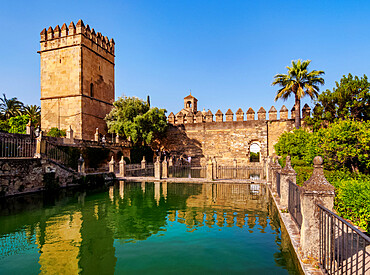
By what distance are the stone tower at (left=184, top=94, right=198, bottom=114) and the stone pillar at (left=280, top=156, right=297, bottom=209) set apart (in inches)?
1417

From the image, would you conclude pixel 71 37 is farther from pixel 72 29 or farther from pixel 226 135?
pixel 226 135

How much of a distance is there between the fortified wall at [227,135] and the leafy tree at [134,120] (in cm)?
435

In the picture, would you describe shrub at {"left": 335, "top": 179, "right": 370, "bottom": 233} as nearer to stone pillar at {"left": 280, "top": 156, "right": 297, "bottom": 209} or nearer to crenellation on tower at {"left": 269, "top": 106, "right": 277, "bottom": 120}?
stone pillar at {"left": 280, "top": 156, "right": 297, "bottom": 209}

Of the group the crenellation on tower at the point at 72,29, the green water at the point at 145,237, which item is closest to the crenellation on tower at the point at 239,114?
the green water at the point at 145,237

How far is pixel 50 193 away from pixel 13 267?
8294mm

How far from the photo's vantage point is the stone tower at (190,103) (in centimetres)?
4292

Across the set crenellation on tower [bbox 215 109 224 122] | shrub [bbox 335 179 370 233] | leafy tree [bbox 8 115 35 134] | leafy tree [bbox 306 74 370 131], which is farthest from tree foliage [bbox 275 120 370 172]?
leafy tree [bbox 8 115 35 134]

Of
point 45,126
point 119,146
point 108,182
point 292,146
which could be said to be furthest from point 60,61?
point 292,146

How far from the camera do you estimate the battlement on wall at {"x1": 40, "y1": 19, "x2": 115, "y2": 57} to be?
23828 millimetres

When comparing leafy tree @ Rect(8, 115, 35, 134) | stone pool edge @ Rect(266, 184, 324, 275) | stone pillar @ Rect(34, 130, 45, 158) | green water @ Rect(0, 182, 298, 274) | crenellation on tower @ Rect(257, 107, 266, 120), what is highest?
crenellation on tower @ Rect(257, 107, 266, 120)

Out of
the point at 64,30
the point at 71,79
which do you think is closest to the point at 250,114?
the point at 71,79

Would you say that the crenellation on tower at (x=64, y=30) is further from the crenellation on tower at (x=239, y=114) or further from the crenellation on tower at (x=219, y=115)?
the crenellation on tower at (x=239, y=114)

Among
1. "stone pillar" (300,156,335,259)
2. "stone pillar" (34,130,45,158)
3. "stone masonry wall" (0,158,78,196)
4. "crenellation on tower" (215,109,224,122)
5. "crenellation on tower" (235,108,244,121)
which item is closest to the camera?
"stone pillar" (300,156,335,259)

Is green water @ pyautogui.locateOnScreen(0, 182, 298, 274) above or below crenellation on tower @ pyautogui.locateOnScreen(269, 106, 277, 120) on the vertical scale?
below
